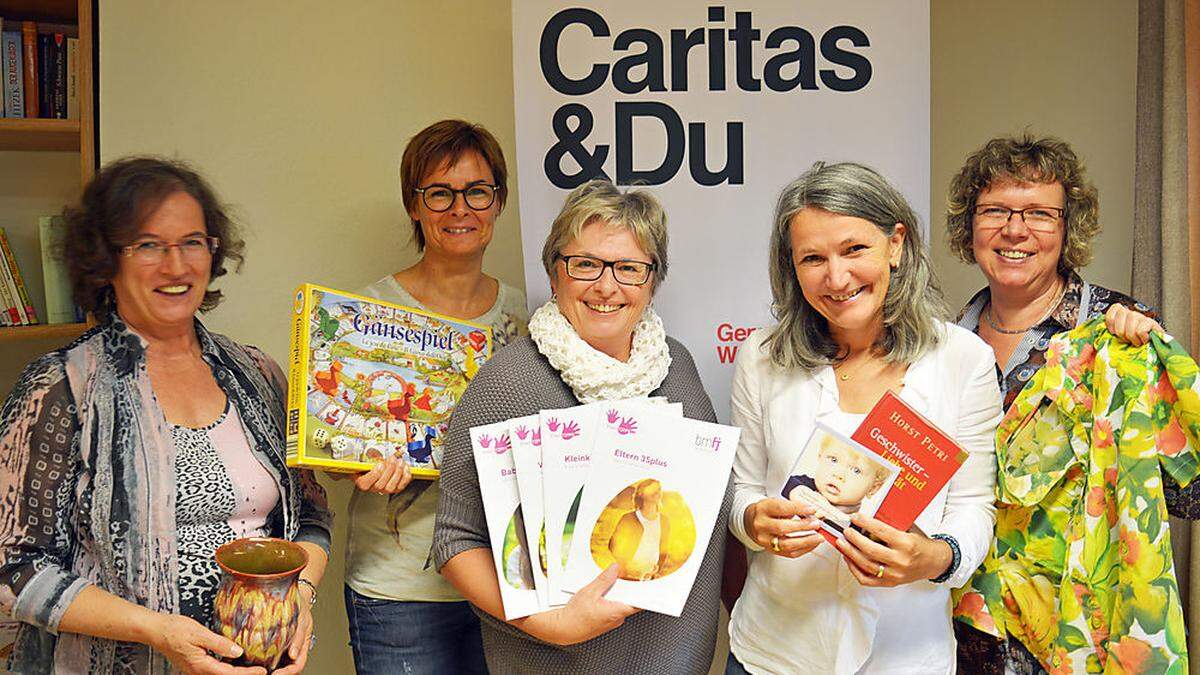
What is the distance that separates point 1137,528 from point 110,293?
1.86m

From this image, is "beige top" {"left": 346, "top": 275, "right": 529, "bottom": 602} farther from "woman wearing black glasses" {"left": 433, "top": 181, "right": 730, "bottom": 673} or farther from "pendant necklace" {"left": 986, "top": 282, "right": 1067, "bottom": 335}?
"pendant necklace" {"left": 986, "top": 282, "right": 1067, "bottom": 335}

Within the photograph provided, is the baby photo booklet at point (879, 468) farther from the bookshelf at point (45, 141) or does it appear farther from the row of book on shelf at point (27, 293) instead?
the row of book on shelf at point (27, 293)

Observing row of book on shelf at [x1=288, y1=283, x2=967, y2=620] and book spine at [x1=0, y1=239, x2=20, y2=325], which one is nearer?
row of book on shelf at [x1=288, y1=283, x2=967, y2=620]

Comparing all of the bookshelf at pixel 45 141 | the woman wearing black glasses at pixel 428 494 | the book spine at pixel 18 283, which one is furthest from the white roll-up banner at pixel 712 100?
the book spine at pixel 18 283

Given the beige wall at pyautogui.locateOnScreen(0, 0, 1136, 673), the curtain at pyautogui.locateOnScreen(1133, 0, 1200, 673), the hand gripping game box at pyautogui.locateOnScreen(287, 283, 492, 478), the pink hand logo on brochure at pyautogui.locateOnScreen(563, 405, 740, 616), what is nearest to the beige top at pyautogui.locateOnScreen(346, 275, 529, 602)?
the hand gripping game box at pyautogui.locateOnScreen(287, 283, 492, 478)

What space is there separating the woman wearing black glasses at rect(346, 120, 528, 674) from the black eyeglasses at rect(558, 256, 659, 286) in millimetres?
408

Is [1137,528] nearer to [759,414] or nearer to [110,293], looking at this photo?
[759,414]

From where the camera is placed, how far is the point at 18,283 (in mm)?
2670

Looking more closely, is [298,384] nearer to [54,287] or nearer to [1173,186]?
[54,287]

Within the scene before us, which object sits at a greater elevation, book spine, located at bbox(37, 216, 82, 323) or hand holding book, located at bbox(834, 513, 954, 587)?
book spine, located at bbox(37, 216, 82, 323)

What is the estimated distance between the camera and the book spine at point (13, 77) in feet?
8.59

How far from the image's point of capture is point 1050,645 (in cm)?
186

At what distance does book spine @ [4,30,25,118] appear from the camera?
2.62 meters

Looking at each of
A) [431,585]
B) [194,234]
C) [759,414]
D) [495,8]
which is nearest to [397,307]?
[194,234]
